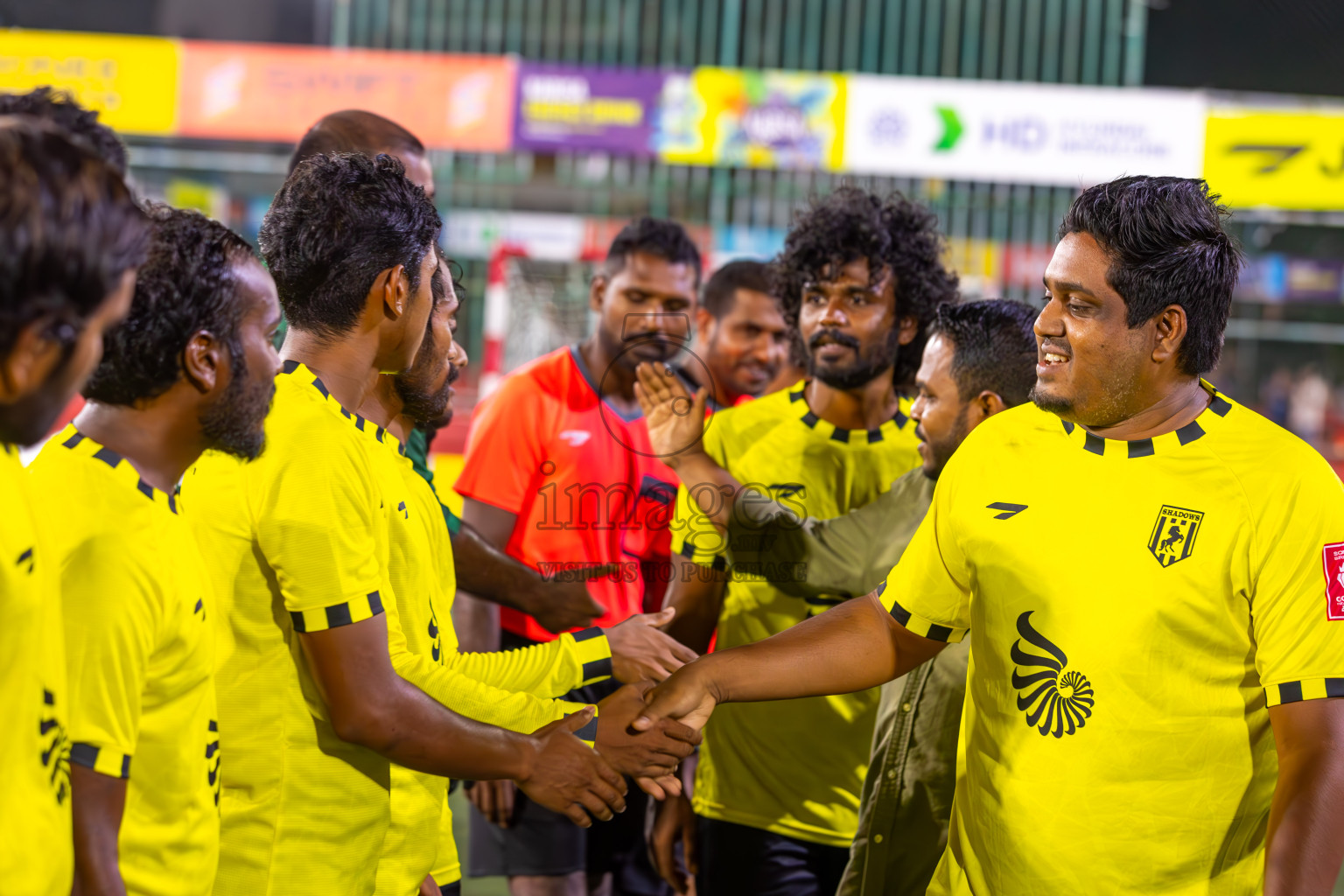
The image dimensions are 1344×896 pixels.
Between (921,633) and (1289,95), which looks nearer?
(921,633)

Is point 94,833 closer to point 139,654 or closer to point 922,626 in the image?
point 139,654

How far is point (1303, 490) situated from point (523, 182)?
12.5 m

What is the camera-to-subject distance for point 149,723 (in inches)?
60.4

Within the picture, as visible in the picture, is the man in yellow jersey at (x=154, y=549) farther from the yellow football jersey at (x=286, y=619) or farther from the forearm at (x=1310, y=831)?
the forearm at (x=1310, y=831)

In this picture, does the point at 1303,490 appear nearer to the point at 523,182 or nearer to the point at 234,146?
the point at 523,182

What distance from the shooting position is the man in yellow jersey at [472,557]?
316cm

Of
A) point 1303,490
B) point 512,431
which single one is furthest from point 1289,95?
point 1303,490

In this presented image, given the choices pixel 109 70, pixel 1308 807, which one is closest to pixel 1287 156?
pixel 1308 807

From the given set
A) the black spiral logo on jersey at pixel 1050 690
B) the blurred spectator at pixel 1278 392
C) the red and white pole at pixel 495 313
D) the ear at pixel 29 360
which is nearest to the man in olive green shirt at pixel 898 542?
the black spiral logo on jersey at pixel 1050 690

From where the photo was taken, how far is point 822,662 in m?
2.22

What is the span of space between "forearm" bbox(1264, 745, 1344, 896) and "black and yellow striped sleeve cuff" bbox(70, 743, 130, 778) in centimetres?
164

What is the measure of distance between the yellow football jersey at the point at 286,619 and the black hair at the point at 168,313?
0.76 feet

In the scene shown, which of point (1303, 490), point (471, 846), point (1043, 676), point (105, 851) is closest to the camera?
point (105, 851)

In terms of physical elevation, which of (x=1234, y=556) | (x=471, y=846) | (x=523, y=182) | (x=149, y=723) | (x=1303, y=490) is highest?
(x=523, y=182)
